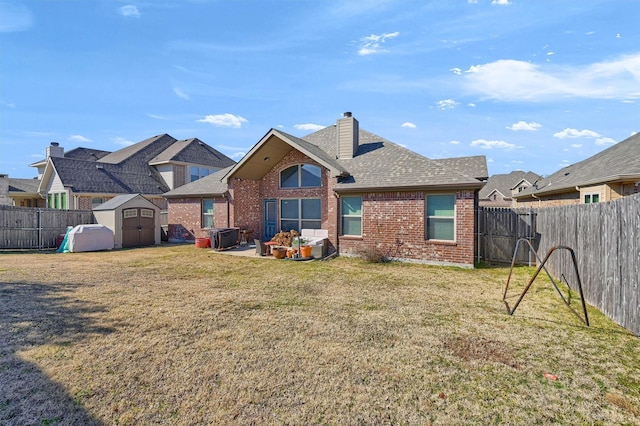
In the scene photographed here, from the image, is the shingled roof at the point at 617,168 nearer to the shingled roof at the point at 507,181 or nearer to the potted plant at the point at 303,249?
the potted plant at the point at 303,249

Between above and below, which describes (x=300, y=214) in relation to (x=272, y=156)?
below

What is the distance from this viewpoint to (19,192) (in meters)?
27.8

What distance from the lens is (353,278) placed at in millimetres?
9227

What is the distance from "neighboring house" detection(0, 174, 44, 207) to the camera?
85.5 ft

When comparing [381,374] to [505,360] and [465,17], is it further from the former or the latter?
[465,17]

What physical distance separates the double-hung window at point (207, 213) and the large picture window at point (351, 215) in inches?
324

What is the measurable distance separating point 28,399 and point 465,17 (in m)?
12.3

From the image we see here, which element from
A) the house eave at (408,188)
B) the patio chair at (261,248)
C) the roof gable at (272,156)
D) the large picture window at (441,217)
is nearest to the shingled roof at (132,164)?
the roof gable at (272,156)

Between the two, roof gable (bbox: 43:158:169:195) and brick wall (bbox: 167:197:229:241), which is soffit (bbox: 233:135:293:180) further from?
roof gable (bbox: 43:158:169:195)

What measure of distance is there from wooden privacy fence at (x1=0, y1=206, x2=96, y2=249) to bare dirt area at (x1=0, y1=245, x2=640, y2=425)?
33.6ft

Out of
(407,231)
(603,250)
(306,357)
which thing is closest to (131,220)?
(407,231)

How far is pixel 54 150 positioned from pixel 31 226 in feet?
50.2

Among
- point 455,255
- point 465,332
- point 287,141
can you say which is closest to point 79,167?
point 287,141

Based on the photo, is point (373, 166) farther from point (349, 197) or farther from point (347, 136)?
point (347, 136)
